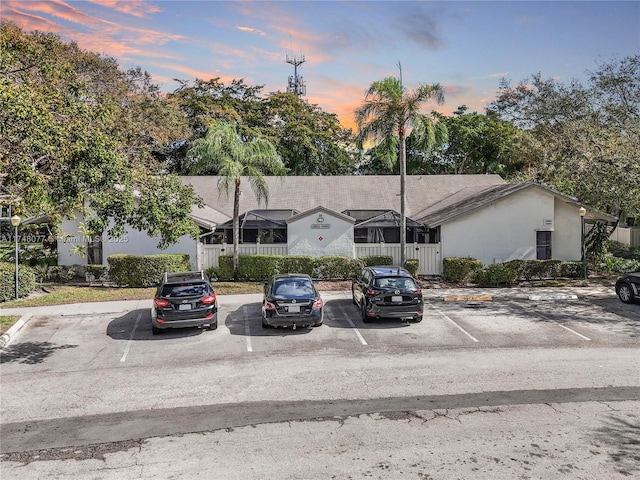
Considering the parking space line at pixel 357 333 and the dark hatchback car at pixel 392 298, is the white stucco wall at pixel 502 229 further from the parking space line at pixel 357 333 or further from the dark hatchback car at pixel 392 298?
the parking space line at pixel 357 333

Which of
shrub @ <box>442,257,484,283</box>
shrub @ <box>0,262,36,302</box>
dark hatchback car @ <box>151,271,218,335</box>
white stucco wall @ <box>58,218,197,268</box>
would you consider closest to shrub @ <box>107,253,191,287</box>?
white stucco wall @ <box>58,218,197,268</box>

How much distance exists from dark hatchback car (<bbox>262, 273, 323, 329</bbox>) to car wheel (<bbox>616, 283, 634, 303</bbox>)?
12.2m

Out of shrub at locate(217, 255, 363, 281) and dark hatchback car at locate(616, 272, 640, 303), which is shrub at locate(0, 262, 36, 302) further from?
dark hatchback car at locate(616, 272, 640, 303)

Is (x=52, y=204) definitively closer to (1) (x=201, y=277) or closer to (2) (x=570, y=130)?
(1) (x=201, y=277)

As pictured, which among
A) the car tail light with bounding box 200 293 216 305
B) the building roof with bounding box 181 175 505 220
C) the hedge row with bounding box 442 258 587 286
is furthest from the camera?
the building roof with bounding box 181 175 505 220

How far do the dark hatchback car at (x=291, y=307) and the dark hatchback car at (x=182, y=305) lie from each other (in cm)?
177

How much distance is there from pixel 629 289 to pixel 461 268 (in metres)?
6.99

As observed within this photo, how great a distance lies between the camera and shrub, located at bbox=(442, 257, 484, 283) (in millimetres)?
22828

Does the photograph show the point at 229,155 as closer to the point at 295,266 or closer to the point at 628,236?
the point at 295,266

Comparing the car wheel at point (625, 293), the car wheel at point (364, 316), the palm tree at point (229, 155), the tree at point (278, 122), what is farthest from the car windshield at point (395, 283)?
the tree at point (278, 122)

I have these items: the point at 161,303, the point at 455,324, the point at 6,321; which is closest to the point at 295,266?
the point at 455,324

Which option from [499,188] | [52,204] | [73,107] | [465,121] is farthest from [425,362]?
[465,121]

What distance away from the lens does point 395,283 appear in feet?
49.7

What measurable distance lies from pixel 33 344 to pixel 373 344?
9829 mm
